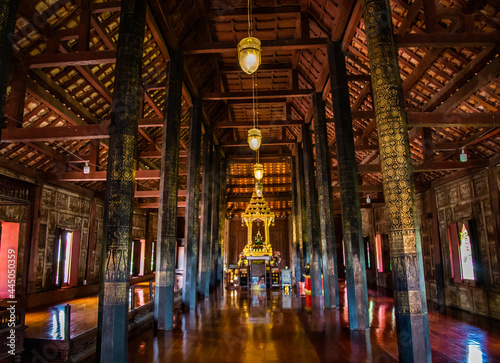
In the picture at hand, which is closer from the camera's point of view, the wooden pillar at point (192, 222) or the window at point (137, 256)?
the wooden pillar at point (192, 222)

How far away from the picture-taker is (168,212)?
6934 mm

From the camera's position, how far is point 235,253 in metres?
22.3

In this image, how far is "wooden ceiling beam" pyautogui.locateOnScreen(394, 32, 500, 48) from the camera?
5.52 metres

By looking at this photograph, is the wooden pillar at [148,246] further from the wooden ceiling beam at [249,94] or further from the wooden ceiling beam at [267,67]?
the wooden ceiling beam at [267,67]

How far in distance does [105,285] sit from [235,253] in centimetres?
1833

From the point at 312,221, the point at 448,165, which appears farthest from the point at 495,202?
the point at 312,221

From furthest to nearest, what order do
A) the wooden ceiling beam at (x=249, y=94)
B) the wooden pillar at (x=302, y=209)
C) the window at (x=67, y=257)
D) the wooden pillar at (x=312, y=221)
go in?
the wooden pillar at (x=302, y=209)
the window at (x=67, y=257)
the wooden pillar at (x=312, y=221)
the wooden ceiling beam at (x=249, y=94)

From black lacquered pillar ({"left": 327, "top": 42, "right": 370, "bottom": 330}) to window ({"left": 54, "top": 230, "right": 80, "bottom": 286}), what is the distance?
9.80 m

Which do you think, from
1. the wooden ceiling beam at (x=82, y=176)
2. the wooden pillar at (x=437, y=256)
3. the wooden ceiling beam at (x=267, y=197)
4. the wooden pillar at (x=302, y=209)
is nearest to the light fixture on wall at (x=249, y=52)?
the wooden ceiling beam at (x=82, y=176)

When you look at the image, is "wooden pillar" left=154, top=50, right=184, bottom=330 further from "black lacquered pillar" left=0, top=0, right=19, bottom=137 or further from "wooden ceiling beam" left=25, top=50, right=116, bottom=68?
"black lacquered pillar" left=0, top=0, right=19, bottom=137

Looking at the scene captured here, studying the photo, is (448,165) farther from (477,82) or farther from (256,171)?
(256,171)

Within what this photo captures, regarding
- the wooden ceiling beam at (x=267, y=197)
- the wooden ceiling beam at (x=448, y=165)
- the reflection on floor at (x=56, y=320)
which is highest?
the wooden ceiling beam at (x=267, y=197)

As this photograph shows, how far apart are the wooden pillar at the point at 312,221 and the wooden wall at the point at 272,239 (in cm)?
1041

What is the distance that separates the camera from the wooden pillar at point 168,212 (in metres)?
6.49
